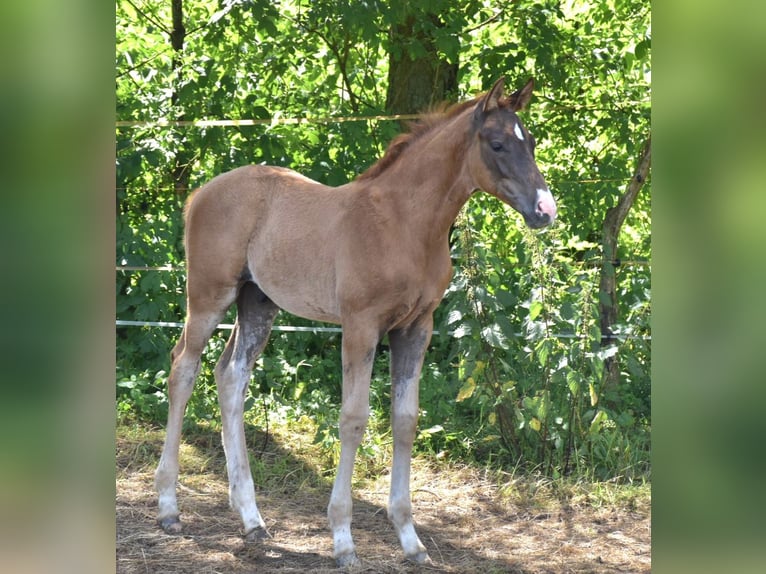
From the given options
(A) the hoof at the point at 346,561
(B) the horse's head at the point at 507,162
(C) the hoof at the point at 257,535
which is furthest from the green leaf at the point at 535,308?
(C) the hoof at the point at 257,535

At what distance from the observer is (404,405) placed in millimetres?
4211

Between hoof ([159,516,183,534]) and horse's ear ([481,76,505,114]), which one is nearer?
horse's ear ([481,76,505,114])

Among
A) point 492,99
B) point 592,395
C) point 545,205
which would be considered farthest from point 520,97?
point 592,395

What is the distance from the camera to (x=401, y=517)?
416 cm

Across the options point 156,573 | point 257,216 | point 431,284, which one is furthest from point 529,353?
point 156,573

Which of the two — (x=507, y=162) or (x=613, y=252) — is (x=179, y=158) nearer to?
(x=613, y=252)

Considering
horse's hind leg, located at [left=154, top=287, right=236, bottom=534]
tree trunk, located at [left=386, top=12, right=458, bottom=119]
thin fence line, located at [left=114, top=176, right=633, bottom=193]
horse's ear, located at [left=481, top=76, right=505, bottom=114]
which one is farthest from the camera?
tree trunk, located at [left=386, top=12, right=458, bottom=119]

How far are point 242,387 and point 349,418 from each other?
34.2 inches

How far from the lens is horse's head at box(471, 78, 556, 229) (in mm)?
3766

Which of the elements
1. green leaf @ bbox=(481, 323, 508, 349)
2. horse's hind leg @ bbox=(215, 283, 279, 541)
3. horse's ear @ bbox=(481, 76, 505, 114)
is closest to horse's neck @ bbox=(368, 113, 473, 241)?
horse's ear @ bbox=(481, 76, 505, 114)

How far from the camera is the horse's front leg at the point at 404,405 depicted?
4.19 meters

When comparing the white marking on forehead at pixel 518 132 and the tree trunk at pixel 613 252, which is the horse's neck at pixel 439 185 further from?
the tree trunk at pixel 613 252

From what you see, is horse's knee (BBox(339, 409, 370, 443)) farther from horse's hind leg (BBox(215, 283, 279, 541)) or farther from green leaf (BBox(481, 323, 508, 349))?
→ green leaf (BBox(481, 323, 508, 349))
